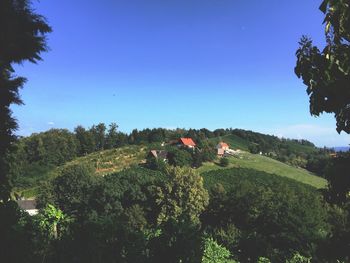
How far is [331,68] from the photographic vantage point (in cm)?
388

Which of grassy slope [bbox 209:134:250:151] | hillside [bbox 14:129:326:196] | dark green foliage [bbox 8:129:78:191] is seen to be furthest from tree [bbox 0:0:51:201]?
grassy slope [bbox 209:134:250:151]

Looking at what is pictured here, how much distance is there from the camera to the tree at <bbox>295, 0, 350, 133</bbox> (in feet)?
11.9

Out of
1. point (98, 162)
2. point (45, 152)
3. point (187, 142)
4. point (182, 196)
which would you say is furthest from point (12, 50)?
point (187, 142)

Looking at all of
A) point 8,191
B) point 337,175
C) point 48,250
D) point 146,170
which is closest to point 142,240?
point 48,250

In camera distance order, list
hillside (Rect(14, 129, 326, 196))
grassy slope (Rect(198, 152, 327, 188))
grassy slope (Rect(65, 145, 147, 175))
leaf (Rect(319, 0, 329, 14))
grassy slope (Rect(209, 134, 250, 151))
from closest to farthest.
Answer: leaf (Rect(319, 0, 329, 14)) → hillside (Rect(14, 129, 326, 196)) → grassy slope (Rect(198, 152, 327, 188)) → grassy slope (Rect(65, 145, 147, 175)) → grassy slope (Rect(209, 134, 250, 151))

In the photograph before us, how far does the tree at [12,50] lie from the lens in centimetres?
863

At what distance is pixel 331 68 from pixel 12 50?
7.43 metres

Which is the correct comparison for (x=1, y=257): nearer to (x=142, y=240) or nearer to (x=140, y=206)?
(x=142, y=240)

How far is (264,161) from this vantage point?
127562 mm

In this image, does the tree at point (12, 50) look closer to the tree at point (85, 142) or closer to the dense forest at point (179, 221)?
the dense forest at point (179, 221)

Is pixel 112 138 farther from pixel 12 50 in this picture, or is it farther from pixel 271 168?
pixel 12 50

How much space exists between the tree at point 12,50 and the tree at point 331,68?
6713mm

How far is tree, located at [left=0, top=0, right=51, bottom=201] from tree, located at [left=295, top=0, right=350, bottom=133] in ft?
22.0

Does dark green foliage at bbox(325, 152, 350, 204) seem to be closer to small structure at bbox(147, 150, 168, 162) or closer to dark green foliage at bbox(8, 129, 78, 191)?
dark green foliage at bbox(8, 129, 78, 191)
